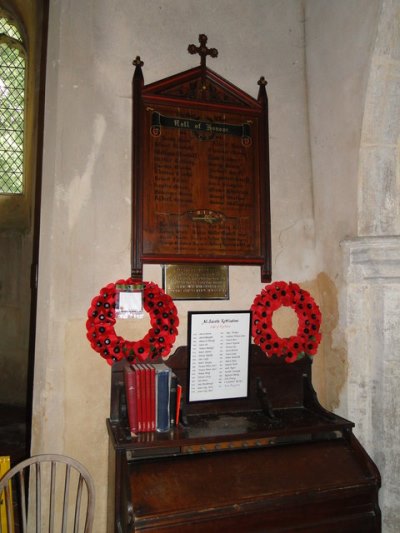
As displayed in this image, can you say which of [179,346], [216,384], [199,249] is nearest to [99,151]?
[199,249]

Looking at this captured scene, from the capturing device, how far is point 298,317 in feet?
8.71

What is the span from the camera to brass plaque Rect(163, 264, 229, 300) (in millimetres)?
2502

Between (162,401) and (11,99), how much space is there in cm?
447

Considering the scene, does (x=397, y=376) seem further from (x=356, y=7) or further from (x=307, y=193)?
(x=356, y=7)

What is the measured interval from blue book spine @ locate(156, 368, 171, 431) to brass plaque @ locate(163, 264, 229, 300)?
53cm

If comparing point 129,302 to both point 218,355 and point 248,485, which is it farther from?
point 248,485

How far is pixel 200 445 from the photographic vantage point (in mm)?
2086

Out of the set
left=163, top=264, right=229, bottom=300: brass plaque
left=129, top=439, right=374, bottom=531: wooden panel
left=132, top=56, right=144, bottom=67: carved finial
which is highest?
left=132, top=56, right=144, bottom=67: carved finial

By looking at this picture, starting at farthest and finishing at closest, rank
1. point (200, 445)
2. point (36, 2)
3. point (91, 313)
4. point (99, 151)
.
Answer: point (36, 2)
point (99, 151)
point (91, 313)
point (200, 445)

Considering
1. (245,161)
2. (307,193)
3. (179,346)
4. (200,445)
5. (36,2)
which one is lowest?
(200,445)

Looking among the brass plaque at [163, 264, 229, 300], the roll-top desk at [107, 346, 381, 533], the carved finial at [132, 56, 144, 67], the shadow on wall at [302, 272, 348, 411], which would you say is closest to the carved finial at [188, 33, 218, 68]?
the carved finial at [132, 56, 144, 67]

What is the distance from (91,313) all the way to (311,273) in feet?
4.85

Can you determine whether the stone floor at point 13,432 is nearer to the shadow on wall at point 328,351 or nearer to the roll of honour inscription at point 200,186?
the roll of honour inscription at point 200,186

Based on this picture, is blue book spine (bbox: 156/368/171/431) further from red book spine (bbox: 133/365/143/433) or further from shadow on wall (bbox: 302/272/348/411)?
shadow on wall (bbox: 302/272/348/411)
